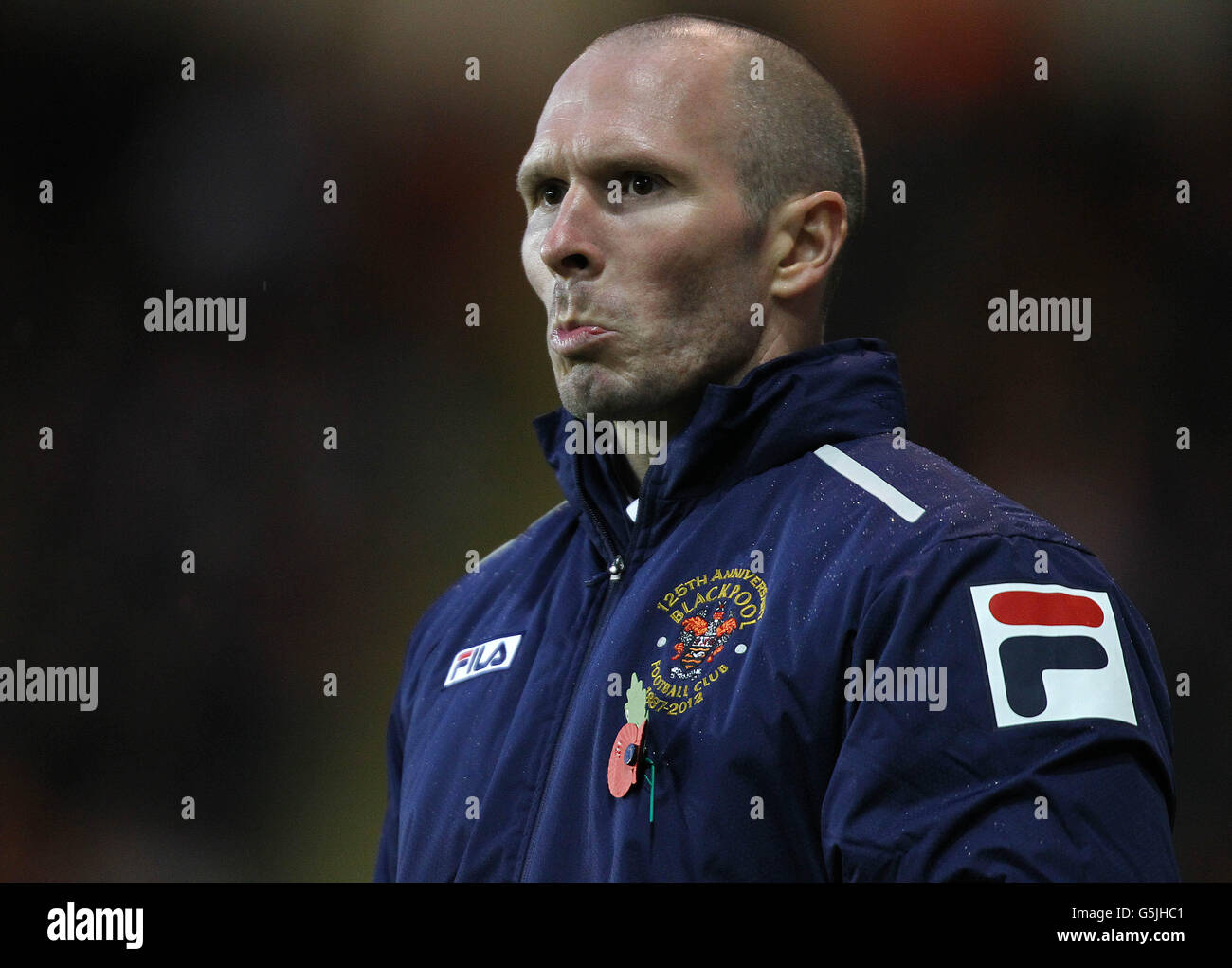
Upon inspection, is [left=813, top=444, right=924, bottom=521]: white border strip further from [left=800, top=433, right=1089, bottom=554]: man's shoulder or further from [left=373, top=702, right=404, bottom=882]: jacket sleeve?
[left=373, top=702, right=404, bottom=882]: jacket sleeve

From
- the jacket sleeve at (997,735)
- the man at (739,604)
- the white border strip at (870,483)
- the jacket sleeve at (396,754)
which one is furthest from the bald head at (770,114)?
the jacket sleeve at (396,754)

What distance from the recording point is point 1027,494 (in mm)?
3197

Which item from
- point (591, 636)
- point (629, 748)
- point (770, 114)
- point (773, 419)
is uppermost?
point (770, 114)

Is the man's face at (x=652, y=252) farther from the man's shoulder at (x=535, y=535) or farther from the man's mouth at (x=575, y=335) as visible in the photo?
the man's shoulder at (x=535, y=535)

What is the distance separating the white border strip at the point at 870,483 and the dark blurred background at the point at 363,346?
4.19ft

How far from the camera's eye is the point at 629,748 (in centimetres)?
174

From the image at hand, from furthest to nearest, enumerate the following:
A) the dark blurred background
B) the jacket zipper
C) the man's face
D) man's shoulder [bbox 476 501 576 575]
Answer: the dark blurred background < man's shoulder [bbox 476 501 576 575] < the man's face < the jacket zipper

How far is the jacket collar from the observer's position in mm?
1940

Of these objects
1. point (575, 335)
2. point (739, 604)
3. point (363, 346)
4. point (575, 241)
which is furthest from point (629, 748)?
point (363, 346)

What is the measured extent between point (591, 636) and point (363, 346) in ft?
6.34

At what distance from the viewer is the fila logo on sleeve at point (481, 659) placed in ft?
6.91

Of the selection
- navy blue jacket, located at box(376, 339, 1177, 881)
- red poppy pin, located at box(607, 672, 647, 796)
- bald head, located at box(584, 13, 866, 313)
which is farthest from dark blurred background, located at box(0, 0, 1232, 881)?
red poppy pin, located at box(607, 672, 647, 796)

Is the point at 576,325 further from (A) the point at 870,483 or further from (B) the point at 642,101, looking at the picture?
(A) the point at 870,483
